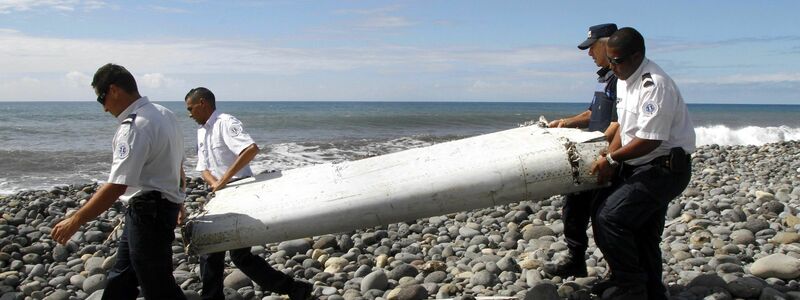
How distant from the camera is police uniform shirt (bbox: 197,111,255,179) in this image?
474 cm

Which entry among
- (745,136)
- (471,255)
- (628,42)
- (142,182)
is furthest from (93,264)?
(745,136)

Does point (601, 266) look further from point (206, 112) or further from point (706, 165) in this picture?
point (706, 165)

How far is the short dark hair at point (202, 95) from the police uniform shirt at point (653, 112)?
2907 millimetres

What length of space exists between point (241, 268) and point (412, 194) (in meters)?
1.55

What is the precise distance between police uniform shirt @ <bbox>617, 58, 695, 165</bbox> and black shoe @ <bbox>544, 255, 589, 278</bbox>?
4.40ft

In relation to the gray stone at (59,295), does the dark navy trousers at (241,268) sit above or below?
above

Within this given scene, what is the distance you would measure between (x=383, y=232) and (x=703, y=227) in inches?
137

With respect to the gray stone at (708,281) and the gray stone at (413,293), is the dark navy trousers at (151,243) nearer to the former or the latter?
the gray stone at (413,293)

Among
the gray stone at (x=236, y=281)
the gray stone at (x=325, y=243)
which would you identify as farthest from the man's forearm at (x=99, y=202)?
the gray stone at (x=325, y=243)

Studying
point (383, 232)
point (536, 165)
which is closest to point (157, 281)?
point (536, 165)

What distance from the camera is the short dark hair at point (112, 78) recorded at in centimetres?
370

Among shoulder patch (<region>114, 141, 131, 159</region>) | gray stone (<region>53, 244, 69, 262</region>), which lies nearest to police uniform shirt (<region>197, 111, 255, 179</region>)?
shoulder patch (<region>114, 141, 131, 159</region>)

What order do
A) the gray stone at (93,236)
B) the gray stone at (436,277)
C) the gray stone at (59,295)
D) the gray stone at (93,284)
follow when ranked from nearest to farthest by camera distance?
the gray stone at (59,295) < the gray stone at (436,277) < the gray stone at (93,284) < the gray stone at (93,236)

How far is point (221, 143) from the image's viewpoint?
488cm
